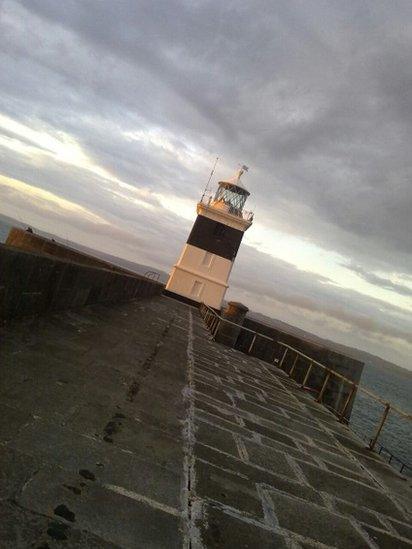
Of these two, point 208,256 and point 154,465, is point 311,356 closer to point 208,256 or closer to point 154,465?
point 154,465

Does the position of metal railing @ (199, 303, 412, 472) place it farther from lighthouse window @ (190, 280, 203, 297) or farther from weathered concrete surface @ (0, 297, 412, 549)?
lighthouse window @ (190, 280, 203, 297)

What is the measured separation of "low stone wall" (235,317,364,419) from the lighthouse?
48.4 ft

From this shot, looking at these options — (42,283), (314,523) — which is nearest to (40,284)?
(42,283)

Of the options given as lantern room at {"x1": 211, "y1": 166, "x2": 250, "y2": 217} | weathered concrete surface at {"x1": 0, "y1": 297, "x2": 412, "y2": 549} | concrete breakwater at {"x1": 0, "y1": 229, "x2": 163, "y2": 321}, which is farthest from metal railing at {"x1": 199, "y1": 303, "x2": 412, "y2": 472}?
lantern room at {"x1": 211, "y1": 166, "x2": 250, "y2": 217}

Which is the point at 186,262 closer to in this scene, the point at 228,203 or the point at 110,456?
the point at 228,203

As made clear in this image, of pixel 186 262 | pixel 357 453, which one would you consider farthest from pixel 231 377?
pixel 186 262

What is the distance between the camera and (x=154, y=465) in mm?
3395

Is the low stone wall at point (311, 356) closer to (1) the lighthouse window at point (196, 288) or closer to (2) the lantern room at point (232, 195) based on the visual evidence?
(1) the lighthouse window at point (196, 288)

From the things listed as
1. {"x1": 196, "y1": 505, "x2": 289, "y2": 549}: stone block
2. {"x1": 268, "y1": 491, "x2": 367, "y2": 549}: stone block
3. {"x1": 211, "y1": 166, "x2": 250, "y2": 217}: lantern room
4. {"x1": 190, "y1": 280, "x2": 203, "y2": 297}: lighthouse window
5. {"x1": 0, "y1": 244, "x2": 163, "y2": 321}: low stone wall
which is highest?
{"x1": 211, "y1": 166, "x2": 250, "y2": 217}: lantern room

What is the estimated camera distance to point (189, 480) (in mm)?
3400

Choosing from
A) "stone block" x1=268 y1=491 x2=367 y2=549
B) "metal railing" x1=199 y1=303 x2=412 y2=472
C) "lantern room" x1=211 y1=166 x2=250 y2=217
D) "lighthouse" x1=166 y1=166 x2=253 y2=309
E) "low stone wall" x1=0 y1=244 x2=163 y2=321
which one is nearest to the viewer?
"stone block" x1=268 y1=491 x2=367 y2=549

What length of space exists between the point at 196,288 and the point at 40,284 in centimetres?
2767

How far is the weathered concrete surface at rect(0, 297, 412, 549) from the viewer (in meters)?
2.49

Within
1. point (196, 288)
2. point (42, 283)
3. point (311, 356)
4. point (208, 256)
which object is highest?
point (208, 256)
